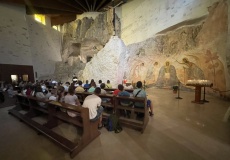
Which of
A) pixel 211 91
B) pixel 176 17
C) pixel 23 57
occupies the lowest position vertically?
pixel 211 91

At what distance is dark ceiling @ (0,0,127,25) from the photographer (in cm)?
1217

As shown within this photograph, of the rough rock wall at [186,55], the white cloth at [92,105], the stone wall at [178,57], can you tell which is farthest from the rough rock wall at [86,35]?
the white cloth at [92,105]

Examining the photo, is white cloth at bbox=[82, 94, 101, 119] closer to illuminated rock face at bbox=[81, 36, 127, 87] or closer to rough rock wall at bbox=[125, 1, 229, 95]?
rough rock wall at bbox=[125, 1, 229, 95]

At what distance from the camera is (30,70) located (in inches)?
498

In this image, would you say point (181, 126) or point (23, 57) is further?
point (23, 57)

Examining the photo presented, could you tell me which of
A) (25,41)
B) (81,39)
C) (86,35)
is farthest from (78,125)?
(81,39)

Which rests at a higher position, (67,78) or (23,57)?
(23,57)

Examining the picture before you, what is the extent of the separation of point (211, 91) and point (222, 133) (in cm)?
528

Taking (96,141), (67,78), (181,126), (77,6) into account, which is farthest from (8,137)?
(77,6)

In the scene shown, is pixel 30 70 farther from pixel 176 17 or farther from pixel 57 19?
pixel 176 17

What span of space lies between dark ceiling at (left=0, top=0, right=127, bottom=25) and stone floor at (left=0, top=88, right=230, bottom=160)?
13554 millimetres

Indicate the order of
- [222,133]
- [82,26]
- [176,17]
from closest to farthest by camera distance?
[222,133], [176,17], [82,26]

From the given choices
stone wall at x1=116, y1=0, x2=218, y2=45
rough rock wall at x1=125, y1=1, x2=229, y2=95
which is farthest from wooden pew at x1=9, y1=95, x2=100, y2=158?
stone wall at x1=116, y1=0, x2=218, y2=45

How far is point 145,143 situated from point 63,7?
1669cm
